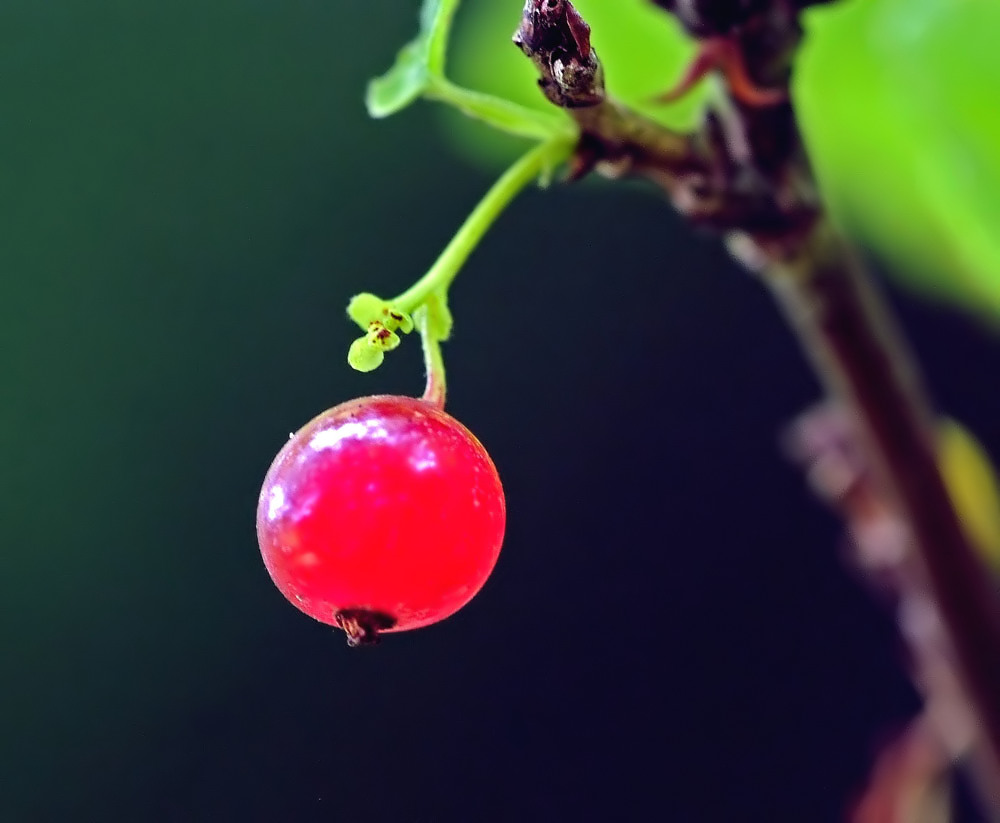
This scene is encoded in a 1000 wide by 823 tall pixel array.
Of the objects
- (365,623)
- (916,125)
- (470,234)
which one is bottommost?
(365,623)

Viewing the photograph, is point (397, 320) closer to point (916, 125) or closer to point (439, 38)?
point (439, 38)

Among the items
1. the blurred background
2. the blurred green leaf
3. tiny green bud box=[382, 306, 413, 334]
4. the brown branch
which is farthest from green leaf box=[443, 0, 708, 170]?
the blurred background

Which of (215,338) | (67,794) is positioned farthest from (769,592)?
(67,794)

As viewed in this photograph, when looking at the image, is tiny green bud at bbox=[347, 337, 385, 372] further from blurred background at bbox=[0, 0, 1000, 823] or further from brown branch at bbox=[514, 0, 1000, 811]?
blurred background at bbox=[0, 0, 1000, 823]

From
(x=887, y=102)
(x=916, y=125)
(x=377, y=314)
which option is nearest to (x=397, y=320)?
(x=377, y=314)

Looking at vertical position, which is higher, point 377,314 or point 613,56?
point 613,56

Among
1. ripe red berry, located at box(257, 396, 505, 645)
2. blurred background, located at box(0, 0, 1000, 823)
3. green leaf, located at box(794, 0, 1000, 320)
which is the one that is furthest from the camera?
blurred background, located at box(0, 0, 1000, 823)
